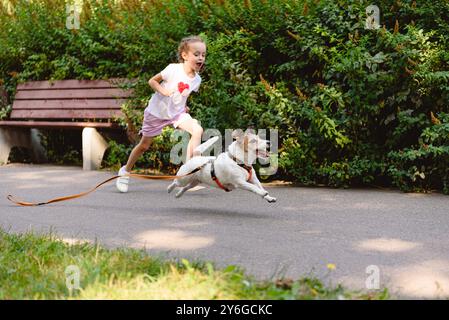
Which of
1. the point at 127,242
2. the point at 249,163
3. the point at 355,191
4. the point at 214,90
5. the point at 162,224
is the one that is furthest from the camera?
the point at 214,90

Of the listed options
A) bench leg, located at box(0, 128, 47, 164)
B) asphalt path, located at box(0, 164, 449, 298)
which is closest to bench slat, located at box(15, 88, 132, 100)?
bench leg, located at box(0, 128, 47, 164)

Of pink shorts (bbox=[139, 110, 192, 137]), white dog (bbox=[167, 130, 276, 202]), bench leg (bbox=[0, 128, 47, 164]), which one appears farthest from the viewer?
bench leg (bbox=[0, 128, 47, 164])

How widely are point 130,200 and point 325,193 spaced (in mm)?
1942

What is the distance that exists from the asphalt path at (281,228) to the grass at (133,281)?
28cm

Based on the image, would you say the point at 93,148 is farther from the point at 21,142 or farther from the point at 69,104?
the point at 21,142

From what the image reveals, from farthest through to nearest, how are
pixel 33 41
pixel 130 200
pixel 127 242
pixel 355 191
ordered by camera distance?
pixel 33 41
pixel 355 191
pixel 130 200
pixel 127 242

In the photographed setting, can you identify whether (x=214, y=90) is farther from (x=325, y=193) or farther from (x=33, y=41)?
(x=33, y=41)

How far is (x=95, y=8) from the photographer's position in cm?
1015

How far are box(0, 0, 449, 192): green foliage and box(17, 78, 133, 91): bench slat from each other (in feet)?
1.43

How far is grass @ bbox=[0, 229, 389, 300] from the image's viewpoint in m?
2.75

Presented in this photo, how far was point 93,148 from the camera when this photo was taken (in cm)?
900

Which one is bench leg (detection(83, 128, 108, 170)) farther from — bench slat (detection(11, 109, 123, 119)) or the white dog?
the white dog
